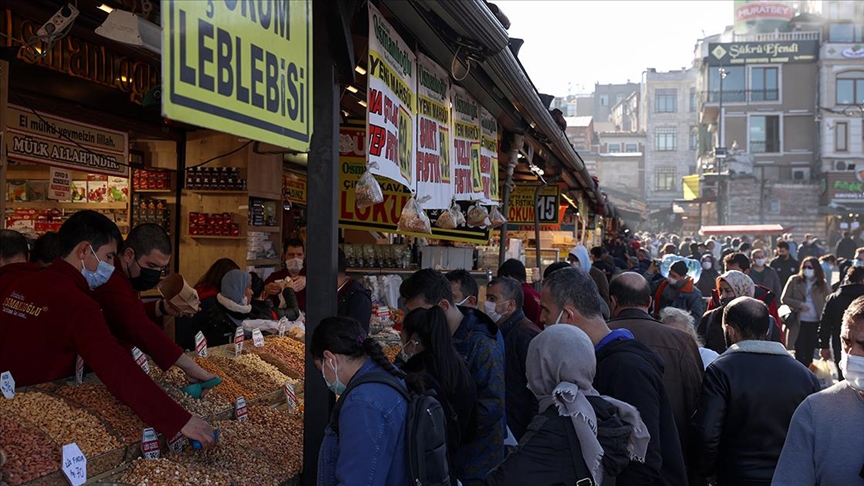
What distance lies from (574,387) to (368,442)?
85cm

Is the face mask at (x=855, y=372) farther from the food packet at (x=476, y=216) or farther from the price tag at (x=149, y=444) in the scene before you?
the food packet at (x=476, y=216)

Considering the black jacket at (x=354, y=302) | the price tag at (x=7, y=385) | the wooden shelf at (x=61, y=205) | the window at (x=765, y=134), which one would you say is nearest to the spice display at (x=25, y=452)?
the price tag at (x=7, y=385)

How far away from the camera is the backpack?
3.25 metres

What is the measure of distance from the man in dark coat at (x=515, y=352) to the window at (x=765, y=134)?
59381mm

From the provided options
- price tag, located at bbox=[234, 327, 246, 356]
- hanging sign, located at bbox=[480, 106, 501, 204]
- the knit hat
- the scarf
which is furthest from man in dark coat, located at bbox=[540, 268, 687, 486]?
the knit hat

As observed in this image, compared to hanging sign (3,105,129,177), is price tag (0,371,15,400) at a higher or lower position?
lower

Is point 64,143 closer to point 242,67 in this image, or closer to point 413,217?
point 413,217

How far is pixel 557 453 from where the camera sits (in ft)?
10.6

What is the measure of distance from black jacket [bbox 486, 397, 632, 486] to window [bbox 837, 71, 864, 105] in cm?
6117

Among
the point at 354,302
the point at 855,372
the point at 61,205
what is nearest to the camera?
the point at 855,372

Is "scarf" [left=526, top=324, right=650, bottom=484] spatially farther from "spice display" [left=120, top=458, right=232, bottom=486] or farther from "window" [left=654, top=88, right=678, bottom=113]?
"window" [left=654, top=88, right=678, bottom=113]

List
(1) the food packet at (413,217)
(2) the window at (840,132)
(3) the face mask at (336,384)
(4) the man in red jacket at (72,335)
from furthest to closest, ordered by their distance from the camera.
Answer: (2) the window at (840,132) < (1) the food packet at (413,217) < (4) the man in red jacket at (72,335) < (3) the face mask at (336,384)

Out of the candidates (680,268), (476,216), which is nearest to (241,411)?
(476,216)

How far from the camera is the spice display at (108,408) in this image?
373 centimetres
